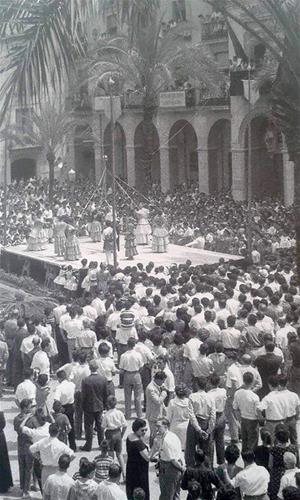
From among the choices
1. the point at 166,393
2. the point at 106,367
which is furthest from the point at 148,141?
the point at 166,393

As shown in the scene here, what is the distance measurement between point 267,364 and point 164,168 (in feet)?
103

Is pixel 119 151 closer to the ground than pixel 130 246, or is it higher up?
higher up

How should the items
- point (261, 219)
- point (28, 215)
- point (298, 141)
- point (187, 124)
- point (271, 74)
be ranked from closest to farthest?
1. point (298, 141)
2. point (261, 219)
3. point (271, 74)
4. point (28, 215)
5. point (187, 124)

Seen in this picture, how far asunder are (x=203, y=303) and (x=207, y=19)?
94.7 ft

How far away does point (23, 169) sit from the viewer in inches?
2121

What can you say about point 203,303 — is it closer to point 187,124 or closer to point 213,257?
point 213,257

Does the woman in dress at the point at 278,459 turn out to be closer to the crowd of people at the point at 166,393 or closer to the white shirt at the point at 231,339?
the crowd of people at the point at 166,393

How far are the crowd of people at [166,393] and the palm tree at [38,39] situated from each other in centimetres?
367

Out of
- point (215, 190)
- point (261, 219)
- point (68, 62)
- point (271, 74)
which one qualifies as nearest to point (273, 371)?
point (68, 62)

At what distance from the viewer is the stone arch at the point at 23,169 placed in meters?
53.6

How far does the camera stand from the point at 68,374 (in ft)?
42.8

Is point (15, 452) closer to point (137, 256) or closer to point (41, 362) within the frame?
point (41, 362)

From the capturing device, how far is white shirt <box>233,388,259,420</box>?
1141 centimetres

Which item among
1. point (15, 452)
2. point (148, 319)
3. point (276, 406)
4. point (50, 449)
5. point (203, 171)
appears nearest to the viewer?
point (50, 449)
